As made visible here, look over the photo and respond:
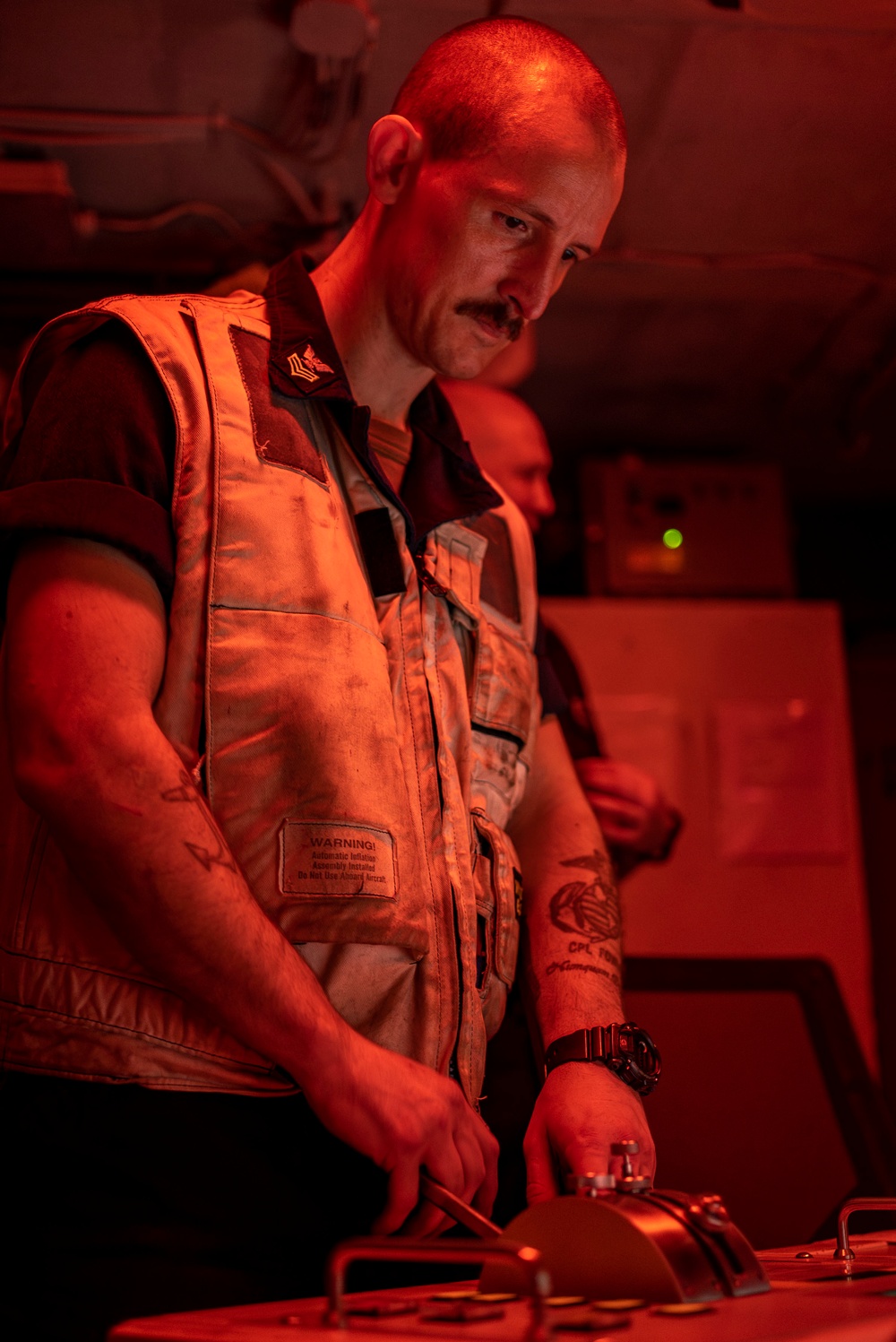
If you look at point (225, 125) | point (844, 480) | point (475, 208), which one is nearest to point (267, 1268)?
point (475, 208)

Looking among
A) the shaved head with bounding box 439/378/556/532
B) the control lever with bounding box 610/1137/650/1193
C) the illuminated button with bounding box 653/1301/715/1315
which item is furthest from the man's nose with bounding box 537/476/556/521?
the illuminated button with bounding box 653/1301/715/1315

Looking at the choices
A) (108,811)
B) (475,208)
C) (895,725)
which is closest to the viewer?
(108,811)

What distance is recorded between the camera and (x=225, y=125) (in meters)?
2.25

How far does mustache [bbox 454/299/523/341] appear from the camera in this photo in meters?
1.14

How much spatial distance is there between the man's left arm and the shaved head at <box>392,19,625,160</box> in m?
0.57

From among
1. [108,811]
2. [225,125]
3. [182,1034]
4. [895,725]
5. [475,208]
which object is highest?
[225,125]

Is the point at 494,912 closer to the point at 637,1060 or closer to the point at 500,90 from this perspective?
the point at 637,1060

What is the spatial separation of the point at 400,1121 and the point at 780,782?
2.26 metres

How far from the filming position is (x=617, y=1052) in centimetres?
106

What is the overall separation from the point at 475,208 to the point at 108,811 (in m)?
0.62

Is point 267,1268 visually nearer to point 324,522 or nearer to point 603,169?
point 324,522

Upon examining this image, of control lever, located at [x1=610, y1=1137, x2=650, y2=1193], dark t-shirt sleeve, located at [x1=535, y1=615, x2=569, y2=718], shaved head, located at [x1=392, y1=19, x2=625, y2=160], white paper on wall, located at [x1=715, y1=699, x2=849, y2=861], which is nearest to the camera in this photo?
control lever, located at [x1=610, y1=1137, x2=650, y2=1193]

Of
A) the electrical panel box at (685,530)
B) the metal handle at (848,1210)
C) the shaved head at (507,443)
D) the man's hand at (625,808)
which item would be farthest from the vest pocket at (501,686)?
the electrical panel box at (685,530)

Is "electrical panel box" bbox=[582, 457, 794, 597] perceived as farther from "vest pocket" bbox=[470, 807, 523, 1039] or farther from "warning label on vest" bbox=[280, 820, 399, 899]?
"warning label on vest" bbox=[280, 820, 399, 899]
